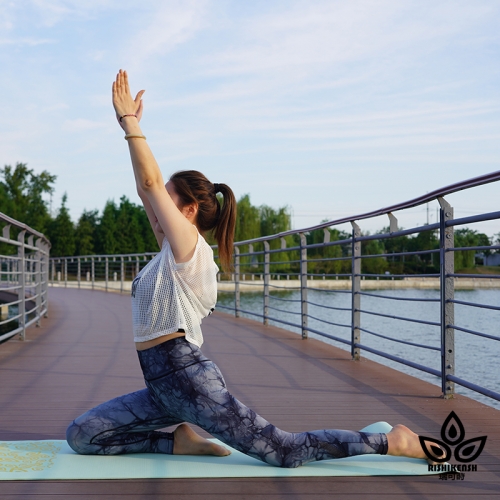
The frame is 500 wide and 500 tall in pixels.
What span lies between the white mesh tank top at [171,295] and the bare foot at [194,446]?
0.44m

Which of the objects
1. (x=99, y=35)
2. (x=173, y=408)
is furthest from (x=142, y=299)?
(x=99, y=35)

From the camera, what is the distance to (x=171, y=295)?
2.29 metres

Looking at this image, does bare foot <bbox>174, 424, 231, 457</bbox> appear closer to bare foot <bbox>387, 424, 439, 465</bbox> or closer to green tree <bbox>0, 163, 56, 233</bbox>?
bare foot <bbox>387, 424, 439, 465</bbox>

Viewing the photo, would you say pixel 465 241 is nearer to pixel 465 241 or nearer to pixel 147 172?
pixel 465 241

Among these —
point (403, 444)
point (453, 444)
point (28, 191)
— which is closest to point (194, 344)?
point (403, 444)

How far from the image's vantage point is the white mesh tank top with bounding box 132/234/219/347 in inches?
90.3

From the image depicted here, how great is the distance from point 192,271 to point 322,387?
207 centimetres

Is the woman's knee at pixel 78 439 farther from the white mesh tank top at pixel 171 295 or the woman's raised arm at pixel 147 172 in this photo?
the woman's raised arm at pixel 147 172

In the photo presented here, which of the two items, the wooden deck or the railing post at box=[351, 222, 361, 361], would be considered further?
the railing post at box=[351, 222, 361, 361]

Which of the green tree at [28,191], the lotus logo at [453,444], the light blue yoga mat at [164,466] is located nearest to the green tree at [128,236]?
the green tree at [28,191]

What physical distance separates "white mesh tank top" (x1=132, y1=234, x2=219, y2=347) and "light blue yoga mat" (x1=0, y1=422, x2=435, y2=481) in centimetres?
45

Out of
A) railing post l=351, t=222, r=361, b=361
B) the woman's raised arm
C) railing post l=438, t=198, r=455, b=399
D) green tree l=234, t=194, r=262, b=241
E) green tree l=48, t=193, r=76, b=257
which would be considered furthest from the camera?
green tree l=234, t=194, r=262, b=241

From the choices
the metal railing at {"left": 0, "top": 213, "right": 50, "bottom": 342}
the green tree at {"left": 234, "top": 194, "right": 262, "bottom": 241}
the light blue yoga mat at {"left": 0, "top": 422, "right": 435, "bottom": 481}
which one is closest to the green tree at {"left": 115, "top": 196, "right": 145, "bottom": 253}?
the green tree at {"left": 234, "top": 194, "right": 262, "bottom": 241}

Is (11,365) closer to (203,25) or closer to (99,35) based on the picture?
(99,35)
